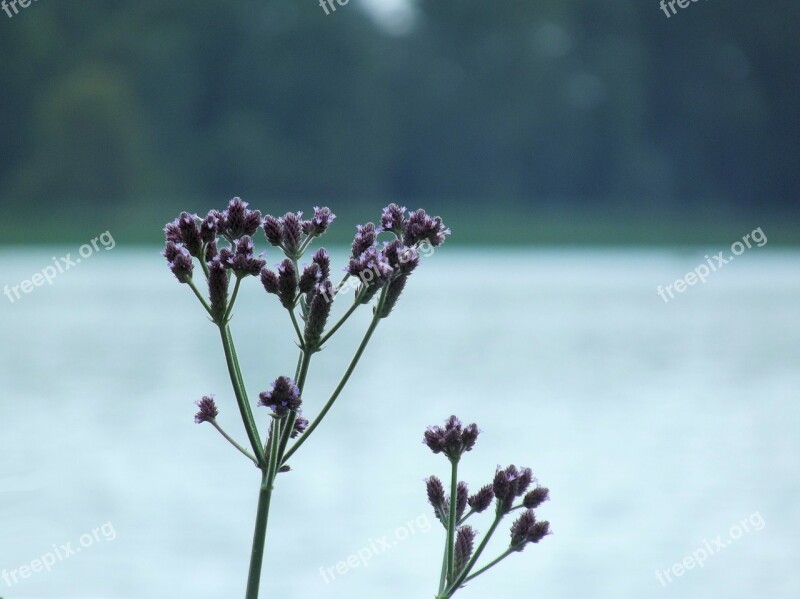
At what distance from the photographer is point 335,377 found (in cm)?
571

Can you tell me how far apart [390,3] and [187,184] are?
8.69 m

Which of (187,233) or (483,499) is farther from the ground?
(187,233)

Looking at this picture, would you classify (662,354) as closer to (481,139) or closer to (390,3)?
(481,139)

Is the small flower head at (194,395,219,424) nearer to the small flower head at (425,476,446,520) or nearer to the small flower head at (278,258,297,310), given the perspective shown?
the small flower head at (278,258,297,310)

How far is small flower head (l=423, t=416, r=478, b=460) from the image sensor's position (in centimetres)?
127

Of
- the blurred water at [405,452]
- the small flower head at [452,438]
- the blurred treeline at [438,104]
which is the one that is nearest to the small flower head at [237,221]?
the small flower head at [452,438]

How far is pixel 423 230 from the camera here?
49.5 inches

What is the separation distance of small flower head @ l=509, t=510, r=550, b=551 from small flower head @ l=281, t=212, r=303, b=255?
1.24 ft

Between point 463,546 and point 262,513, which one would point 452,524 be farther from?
point 262,513

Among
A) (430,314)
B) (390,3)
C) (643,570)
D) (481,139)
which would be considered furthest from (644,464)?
(390,3)

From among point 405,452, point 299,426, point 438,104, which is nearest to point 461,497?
point 299,426

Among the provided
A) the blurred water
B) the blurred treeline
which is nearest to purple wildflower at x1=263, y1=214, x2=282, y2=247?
the blurred water

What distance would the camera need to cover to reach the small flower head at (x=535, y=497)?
1262 mm

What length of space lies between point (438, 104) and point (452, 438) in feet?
94.5
